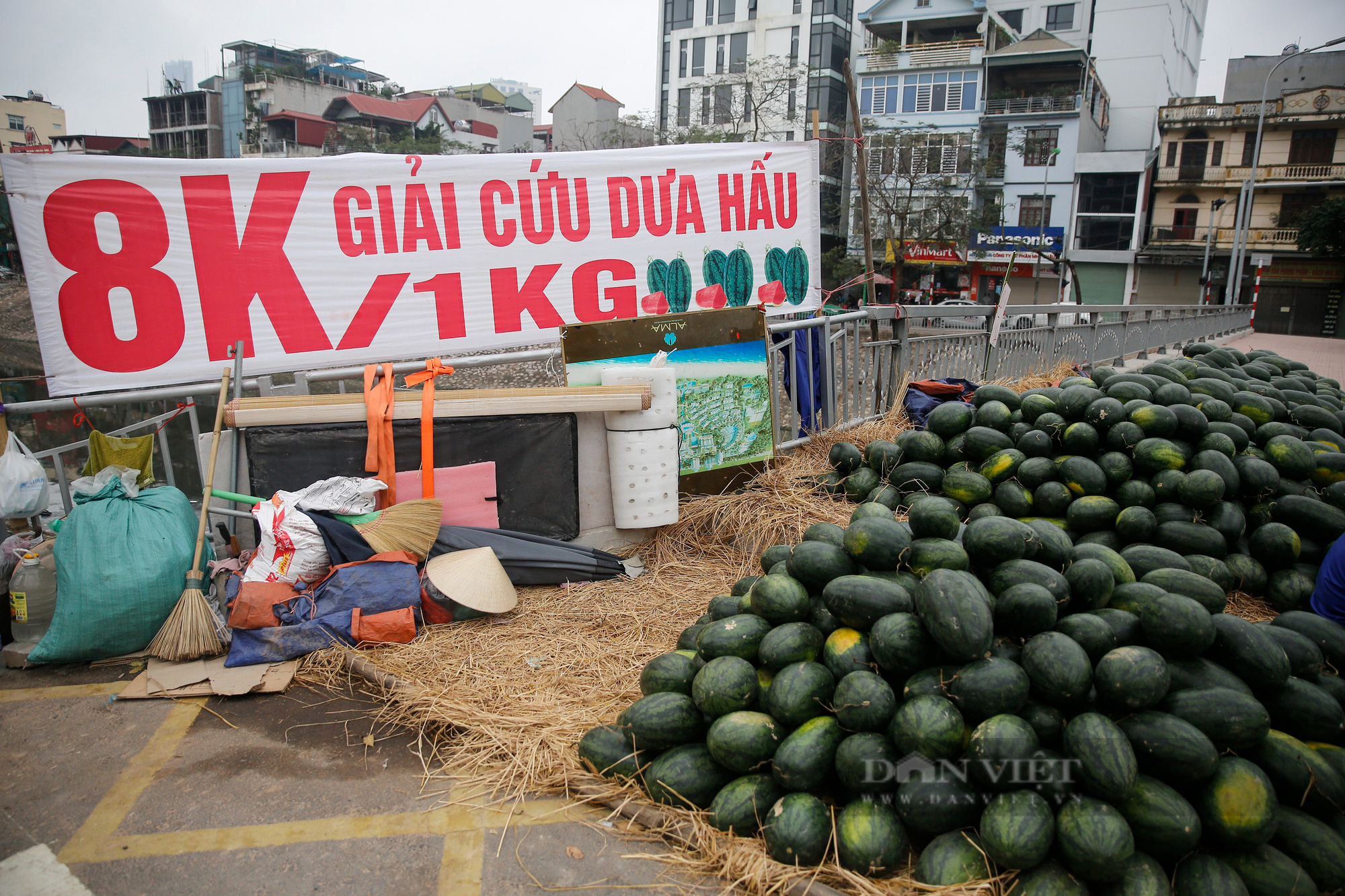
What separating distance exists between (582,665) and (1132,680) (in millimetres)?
2734

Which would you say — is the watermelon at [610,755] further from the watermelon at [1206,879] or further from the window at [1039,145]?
the window at [1039,145]

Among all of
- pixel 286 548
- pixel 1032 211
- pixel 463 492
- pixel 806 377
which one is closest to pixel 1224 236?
pixel 1032 211

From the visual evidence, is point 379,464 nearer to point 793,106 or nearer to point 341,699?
point 341,699

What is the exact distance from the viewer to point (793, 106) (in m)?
53.0

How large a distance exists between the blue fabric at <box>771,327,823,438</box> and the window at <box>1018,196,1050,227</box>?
157 feet

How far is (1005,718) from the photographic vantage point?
273 cm

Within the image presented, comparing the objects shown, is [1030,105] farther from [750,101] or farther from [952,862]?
[952,862]

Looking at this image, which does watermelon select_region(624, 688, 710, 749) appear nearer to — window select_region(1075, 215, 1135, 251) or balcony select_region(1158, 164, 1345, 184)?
window select_region(1075, 215, 1135, 251)

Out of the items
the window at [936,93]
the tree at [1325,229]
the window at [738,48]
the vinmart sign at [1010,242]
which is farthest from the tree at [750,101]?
the tree at [1325,229]

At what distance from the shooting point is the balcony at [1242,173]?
4566cm

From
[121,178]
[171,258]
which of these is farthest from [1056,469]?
[121,178]

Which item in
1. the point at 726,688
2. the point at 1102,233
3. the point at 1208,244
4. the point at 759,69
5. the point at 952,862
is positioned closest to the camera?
the point at 952,862

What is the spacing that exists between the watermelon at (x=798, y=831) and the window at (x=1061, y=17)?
67.4 metres

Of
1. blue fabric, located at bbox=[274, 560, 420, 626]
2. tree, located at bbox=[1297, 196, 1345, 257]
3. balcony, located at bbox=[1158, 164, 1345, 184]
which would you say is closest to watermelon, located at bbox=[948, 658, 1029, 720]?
blue fabric, located at bbox=[274, 560, 420, 626]
